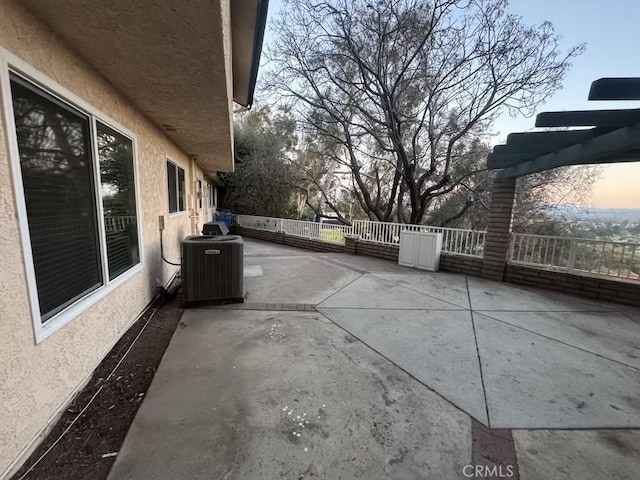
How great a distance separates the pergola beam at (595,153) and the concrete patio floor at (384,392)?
2.27 meters

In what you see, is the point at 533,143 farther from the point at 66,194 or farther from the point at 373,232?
the point at 66,194

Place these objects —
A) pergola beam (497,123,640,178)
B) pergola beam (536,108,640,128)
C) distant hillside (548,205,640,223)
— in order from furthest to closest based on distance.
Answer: distant hillside (548,205,640,223)
pergola beam (497,123,640,178)
pergola beam (536,108,640,128)

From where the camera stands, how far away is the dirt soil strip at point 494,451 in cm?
154

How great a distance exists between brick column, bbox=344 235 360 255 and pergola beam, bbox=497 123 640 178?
397cm

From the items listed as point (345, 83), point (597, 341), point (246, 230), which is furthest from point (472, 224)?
point (246, 230)

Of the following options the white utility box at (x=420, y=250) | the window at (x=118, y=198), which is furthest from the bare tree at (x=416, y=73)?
the window at (x=118, y=198)

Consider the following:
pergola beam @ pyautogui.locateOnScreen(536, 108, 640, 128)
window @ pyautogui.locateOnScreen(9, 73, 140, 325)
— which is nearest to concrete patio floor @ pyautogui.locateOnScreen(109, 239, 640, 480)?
window @ pyautogui.locateOnScreen(9, 73, 140, 325)

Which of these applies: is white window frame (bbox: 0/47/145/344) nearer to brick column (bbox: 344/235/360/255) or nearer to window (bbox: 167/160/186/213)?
window (bbox: 167/160/186/213)

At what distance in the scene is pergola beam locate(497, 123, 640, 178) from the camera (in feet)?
10.6

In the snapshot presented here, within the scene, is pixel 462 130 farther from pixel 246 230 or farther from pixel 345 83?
pixel 246 230

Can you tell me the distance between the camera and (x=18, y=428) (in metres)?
1.50

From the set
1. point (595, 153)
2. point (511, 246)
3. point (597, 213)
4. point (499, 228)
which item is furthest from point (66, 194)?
point (597, 213)

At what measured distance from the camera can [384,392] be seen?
7.18ft

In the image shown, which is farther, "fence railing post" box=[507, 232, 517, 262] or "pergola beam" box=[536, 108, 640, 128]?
"fence railing post" box=[507, 232, 517, 262]
